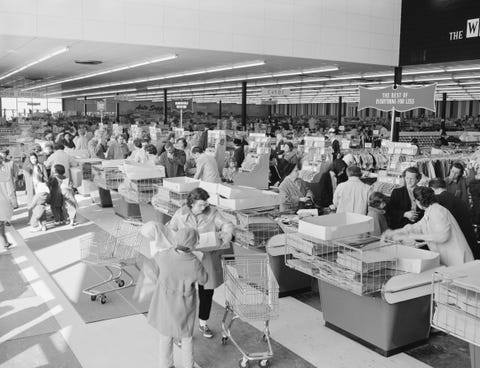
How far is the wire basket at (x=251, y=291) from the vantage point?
14.9ft

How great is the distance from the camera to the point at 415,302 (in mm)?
4734

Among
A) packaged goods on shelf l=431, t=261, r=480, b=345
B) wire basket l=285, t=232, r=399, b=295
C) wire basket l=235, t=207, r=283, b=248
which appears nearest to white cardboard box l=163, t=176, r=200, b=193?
wire basket l=235, t=207, r=283, b=248

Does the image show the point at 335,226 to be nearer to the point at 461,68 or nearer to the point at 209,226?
the point at 209,226

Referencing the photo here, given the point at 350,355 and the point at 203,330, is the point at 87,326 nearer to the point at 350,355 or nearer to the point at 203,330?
the point at 203,330

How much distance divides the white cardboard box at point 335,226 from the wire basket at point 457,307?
3.49 ft

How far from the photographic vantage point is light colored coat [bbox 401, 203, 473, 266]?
4801 mm

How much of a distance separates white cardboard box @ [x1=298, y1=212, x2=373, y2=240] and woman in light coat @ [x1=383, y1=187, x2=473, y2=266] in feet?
1.54

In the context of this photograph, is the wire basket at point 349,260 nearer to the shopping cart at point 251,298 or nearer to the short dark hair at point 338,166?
the shopping cart at point 251,298

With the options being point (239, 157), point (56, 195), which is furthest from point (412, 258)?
point (239, 157)

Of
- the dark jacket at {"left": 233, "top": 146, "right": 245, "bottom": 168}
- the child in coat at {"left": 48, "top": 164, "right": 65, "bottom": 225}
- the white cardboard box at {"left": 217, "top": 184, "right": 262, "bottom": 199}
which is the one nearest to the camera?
the white cardboard box at {"left": 217, "top": 184, "right": 262, "bottom": 199}

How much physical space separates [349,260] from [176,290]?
1.51 metres

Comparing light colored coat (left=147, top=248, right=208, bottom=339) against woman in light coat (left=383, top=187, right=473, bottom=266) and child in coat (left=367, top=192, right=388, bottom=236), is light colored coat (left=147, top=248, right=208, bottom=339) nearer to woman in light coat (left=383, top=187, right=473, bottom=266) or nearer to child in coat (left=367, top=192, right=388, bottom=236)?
woman in light coat (left=383, top=187, right=473, bottom=266)

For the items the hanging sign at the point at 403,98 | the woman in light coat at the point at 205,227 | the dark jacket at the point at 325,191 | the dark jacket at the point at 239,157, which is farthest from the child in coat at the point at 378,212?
the dark jacket at the point at 239,157

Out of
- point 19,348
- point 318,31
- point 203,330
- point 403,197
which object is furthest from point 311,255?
point 318,31
